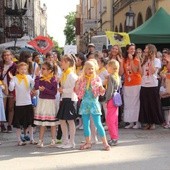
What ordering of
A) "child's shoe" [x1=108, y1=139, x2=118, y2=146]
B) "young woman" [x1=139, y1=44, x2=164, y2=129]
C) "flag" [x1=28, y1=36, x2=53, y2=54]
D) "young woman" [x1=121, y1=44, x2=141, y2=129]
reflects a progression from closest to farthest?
"child's shoe" [x1=108, y1=139, x2=118, y2=146], "young woman" [x1=139, y1=44, x2=164, y2=129], "young woman" [x1=121, y1=44, x2=141, y2=129], "flag" [x1=28, y1=36, x2=53, y2=54]

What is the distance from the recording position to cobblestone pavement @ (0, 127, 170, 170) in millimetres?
7387

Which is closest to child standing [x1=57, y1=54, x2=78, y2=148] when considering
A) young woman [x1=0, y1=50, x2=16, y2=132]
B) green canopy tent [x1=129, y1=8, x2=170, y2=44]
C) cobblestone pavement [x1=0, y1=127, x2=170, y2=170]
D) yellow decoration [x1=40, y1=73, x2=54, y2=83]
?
yellow decoration [x1=40, y1=73, x2=54, y2=83]

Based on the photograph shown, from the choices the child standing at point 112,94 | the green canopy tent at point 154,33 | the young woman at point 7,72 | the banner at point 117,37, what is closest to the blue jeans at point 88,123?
the child standing at point 112,94

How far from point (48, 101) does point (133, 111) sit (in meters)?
2.93

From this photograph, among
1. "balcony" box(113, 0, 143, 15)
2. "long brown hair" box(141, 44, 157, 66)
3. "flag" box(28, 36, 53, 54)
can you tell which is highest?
"balcony" box(113, 0, 143, 15)

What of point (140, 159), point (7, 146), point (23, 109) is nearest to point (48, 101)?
point (23, 109)

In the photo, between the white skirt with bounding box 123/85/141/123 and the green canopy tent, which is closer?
the white skirt with bounding box 123/85/141/123

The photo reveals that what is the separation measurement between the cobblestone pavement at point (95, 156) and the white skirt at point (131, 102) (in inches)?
51.4

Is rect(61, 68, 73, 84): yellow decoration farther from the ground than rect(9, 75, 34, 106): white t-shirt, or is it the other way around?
rect(61, 68, 73, 84): yellow decoration

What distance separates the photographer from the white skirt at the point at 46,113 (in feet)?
29.1

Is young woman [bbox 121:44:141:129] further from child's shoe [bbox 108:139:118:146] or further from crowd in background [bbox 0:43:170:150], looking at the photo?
child's shoe [bbox 108:139:118:146]

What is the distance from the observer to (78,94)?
866 centimetres

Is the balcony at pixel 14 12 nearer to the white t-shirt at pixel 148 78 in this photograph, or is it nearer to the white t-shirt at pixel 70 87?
the white t-shirt at pixel 148 78

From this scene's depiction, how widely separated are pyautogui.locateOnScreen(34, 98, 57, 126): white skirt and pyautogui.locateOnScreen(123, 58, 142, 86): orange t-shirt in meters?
2.67
